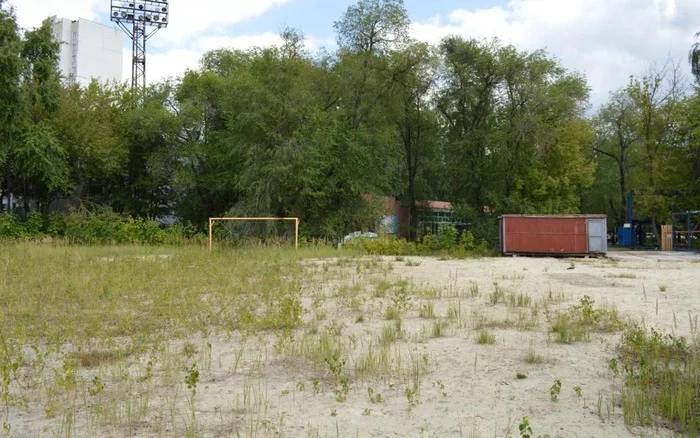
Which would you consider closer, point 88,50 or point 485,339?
point 485,339

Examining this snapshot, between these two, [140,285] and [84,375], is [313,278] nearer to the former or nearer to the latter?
[140,285]

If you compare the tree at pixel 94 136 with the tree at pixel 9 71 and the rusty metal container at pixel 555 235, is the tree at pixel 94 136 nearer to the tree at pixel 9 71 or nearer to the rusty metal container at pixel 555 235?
the tree at pixel 9 71

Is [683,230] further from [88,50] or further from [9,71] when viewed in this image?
[88,50]

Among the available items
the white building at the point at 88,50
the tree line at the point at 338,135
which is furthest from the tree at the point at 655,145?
the white building at the point at 88,50

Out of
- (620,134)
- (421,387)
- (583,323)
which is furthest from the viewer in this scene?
(620,134)

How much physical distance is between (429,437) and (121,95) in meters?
42.3

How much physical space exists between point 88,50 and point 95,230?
4508cm

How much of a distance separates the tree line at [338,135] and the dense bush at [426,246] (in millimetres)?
6266

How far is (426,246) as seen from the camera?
26078 millimetres

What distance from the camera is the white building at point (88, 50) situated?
65500mm

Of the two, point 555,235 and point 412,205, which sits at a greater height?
point 412,205

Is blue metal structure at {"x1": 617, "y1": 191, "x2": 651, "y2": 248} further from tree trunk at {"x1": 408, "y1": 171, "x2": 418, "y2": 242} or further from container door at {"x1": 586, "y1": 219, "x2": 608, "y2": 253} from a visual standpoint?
container door at {"x1": 586, "y1": 219, "x2": 608, "y2": 253}

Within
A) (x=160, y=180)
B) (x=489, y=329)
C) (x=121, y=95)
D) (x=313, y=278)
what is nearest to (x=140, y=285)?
(x=313, y=278)

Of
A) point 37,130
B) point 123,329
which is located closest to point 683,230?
point 123,329
